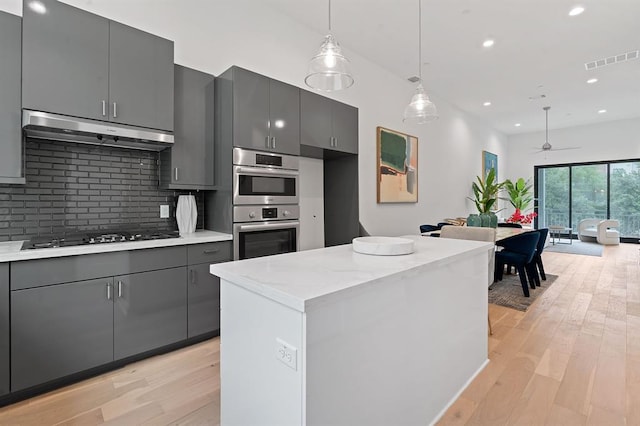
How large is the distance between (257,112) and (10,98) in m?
1.63

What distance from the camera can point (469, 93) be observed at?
6.29m

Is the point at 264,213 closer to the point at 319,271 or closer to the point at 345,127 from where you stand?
the point at 345,127

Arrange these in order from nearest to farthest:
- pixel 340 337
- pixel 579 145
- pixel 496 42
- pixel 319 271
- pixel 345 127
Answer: pixel 340 337 < pixel 319 271 < pixel 345 127 < pixel 496 42 < pixel 579 145

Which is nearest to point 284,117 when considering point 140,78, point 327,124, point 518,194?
point 327,124

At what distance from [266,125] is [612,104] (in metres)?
8.16

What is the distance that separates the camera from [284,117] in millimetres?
3086

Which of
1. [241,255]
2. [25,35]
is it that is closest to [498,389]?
[241,255]

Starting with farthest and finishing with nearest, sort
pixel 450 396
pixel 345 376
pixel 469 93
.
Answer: pixel 469 93, pixel 450 396, pixel 345 376

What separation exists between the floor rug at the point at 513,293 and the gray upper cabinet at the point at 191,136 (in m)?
3.52

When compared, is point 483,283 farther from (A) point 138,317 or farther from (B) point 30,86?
(B) point 30,86

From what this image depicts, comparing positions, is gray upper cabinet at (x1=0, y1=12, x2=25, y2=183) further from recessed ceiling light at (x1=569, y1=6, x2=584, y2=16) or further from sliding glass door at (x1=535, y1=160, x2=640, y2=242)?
sliding glass door at (x1=535, y1=160, x2=640, y2=242)

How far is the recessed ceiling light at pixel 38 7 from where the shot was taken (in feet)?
6.54

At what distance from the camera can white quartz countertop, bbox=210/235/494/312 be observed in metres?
1.12

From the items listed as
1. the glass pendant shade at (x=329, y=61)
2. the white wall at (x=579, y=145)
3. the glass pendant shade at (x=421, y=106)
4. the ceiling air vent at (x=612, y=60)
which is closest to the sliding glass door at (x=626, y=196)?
the white wall at (x=579, y=145)
